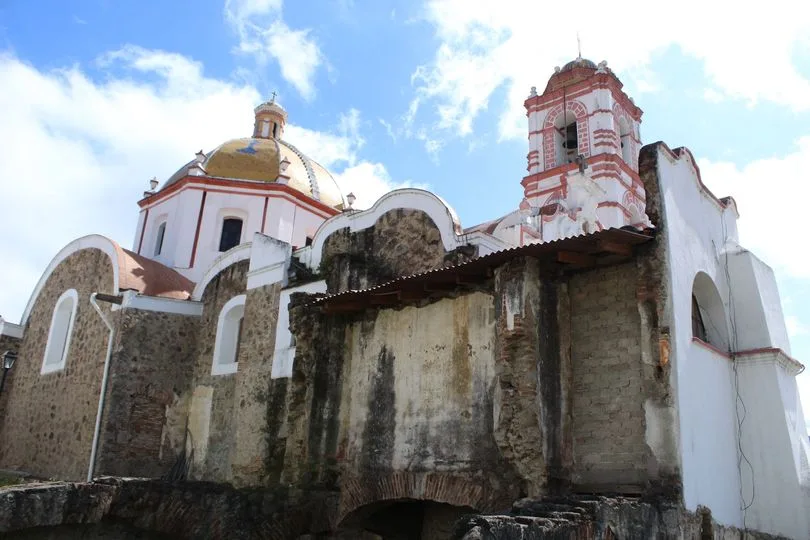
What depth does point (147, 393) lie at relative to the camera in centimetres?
1463

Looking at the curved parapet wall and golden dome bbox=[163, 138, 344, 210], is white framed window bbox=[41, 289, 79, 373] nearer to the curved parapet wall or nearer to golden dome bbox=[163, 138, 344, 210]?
golden dome bbox=[163, 138, 344, 210]

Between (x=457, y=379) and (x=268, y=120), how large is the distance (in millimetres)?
15738

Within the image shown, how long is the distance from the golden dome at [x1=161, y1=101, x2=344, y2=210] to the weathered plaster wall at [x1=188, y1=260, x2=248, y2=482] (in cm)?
522

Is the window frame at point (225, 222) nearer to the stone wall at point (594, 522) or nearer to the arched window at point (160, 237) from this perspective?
the arched window at point (160, 237)

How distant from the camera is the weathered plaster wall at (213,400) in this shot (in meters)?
13.4

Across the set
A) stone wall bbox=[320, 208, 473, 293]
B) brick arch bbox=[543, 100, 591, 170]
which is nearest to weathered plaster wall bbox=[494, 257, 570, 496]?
stone wall bbox=[320, 208, 473, 293]

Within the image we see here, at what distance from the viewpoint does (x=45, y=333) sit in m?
17.6

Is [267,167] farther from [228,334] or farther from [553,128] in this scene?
[553,128]

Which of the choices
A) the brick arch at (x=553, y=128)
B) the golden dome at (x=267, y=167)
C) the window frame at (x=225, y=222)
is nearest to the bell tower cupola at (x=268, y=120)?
the golden dome at (x=267, y=167)

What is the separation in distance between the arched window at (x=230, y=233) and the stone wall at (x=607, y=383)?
41.3 ft

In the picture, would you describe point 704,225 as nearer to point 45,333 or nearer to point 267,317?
point 267,317

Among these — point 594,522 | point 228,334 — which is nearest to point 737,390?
point 594,522

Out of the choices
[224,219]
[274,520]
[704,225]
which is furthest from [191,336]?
[704,225]

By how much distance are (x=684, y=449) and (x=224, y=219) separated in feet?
48.3
